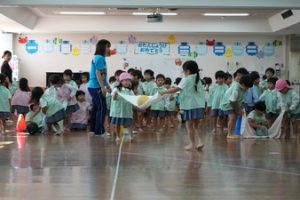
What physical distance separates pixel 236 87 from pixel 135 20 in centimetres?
667

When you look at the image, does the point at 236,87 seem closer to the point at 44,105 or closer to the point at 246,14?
the point at 44,105

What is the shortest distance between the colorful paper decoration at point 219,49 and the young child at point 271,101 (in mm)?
5884

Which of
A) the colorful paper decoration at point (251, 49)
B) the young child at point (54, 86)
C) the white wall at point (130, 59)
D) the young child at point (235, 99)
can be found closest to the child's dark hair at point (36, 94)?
the young child at point (54, 86)

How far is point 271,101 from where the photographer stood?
8.48 metres

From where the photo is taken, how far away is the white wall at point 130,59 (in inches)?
564

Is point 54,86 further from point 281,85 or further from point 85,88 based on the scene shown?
point 281,85

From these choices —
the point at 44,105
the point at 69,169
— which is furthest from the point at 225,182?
the point at 44,105

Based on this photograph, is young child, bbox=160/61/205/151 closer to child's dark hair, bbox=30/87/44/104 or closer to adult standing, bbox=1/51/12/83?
child's dark hair, bbox=30/87/44/104

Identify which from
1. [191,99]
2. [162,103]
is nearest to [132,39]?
[162,103]

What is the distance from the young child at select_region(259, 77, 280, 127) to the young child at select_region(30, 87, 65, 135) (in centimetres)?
368

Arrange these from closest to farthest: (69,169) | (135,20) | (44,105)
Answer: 1. (69,169)
2. (44,105)
3. (135,20)

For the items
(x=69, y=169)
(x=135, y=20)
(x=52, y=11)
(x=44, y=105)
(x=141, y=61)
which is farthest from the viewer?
(x=141, y=61)

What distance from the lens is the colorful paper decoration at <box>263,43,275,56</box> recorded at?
14.5 m

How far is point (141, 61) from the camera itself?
14359mm
